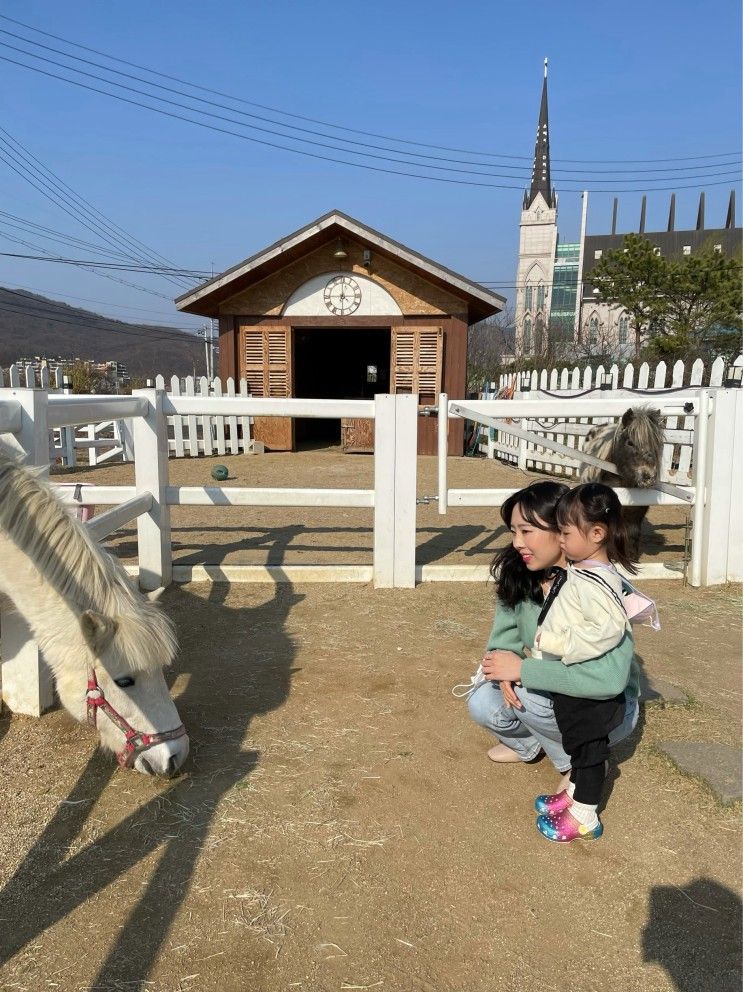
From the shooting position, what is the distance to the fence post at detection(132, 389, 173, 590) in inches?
164

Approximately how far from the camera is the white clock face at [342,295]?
42.0ft

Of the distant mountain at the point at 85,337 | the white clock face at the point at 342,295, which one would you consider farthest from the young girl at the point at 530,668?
the distant mountain at the point at 85,337

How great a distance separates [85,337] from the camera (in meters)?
123

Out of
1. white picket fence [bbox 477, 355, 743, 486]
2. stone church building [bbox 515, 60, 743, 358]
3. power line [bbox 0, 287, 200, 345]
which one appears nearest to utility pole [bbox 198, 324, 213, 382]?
white picket fence [bbox 477, 355, 743, 486]

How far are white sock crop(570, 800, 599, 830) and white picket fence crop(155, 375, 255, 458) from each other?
11.5 m

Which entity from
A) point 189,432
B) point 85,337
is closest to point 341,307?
point 189,432

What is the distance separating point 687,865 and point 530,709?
0.61 metres

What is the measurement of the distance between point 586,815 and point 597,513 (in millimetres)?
957

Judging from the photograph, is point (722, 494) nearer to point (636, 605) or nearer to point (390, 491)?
point (390, 491)

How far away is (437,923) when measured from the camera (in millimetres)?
1642

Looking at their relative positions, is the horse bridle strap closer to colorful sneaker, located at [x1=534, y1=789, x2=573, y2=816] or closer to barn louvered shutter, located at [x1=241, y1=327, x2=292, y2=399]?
colorful sneaker, located at [x1=534, y1=789, x2=573, y2=816]

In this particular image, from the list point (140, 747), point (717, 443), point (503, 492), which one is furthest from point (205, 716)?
point (717, 443)

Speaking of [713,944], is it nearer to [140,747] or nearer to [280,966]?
[280,966]

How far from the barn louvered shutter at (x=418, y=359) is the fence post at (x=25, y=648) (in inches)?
411
